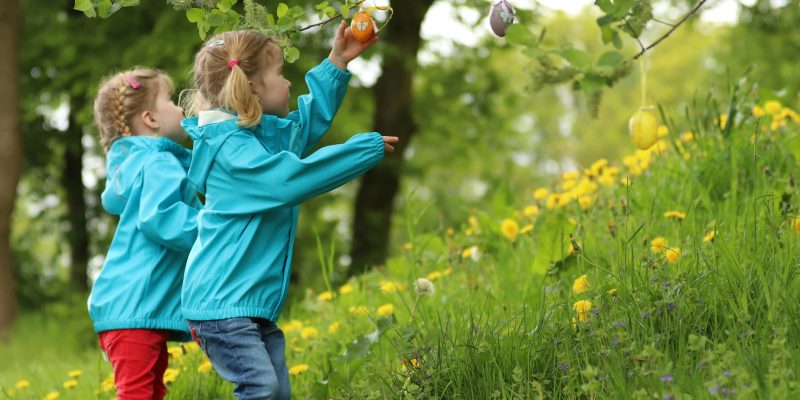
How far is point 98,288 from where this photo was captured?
3.12 metres

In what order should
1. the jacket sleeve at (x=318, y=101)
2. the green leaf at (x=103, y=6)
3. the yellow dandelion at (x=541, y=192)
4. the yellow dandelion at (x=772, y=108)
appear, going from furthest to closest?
the yellow dandelion at (x=541, y=192) < the yellow dandelion at (x=772, y=108) < the jacket sleeve at (x=318, y=101) < the green leaf at (x=103, y=6)

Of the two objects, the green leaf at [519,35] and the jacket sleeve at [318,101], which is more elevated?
the green leaf at [519,35]

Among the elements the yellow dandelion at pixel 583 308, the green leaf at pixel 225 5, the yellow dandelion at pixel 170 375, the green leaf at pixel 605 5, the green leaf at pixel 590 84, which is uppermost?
the green leaf at pixel 605 5

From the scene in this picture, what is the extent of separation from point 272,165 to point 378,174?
24.9 feet

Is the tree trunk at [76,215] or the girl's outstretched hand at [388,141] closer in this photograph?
the girl's outstretched hand at [388,141]

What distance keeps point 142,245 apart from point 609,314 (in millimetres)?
1617

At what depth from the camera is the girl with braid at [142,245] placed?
300 centimetres

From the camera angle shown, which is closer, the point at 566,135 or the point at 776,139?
the point at 776,139

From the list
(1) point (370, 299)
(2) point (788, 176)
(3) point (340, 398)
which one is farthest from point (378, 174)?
(3) point (340, 398)

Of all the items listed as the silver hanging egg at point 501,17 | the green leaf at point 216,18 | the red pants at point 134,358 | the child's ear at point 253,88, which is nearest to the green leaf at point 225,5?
the green leaf at point 216,18

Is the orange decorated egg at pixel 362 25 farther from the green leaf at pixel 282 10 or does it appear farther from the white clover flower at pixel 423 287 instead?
the white clover flower at pixel 423 287

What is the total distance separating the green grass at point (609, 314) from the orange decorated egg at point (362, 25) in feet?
2.90

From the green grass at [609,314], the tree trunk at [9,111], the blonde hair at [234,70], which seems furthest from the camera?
the tree trunk at [9,111]

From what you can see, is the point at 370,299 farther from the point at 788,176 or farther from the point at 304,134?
the point at 788,176
